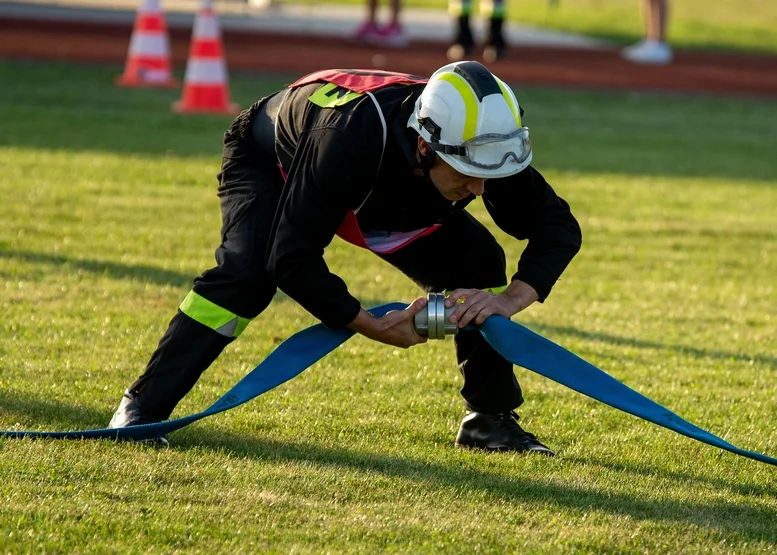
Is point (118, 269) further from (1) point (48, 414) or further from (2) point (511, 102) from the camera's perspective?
(2) point (511, 102)

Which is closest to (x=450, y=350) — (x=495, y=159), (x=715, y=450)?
(x=715, y=450)

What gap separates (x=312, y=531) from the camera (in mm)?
3865

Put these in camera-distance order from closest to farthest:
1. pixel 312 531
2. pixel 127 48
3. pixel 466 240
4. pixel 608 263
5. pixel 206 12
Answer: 1. pixel 312 531
2. pixel 466 240
3. pixel 608 263
4. pixel 206 12
5. pixel 127 48

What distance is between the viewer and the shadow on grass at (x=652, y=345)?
6352 millimetres

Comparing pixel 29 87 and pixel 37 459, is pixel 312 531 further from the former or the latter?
pixel 29 87

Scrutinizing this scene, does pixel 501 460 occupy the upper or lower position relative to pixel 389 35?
upper

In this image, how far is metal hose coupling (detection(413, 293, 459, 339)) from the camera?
432cm

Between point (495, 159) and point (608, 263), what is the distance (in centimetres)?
437

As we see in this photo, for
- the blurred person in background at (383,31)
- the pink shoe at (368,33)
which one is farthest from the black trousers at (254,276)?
the pink shoe at (368,33)

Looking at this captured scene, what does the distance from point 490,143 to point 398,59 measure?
15.0 meters

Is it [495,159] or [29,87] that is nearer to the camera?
[495,159]

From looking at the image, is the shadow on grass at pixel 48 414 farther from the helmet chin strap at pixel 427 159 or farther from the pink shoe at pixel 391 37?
the pink shoe at pixel 391 37

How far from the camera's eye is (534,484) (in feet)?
14.5

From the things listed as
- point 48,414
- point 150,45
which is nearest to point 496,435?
point 48,414
